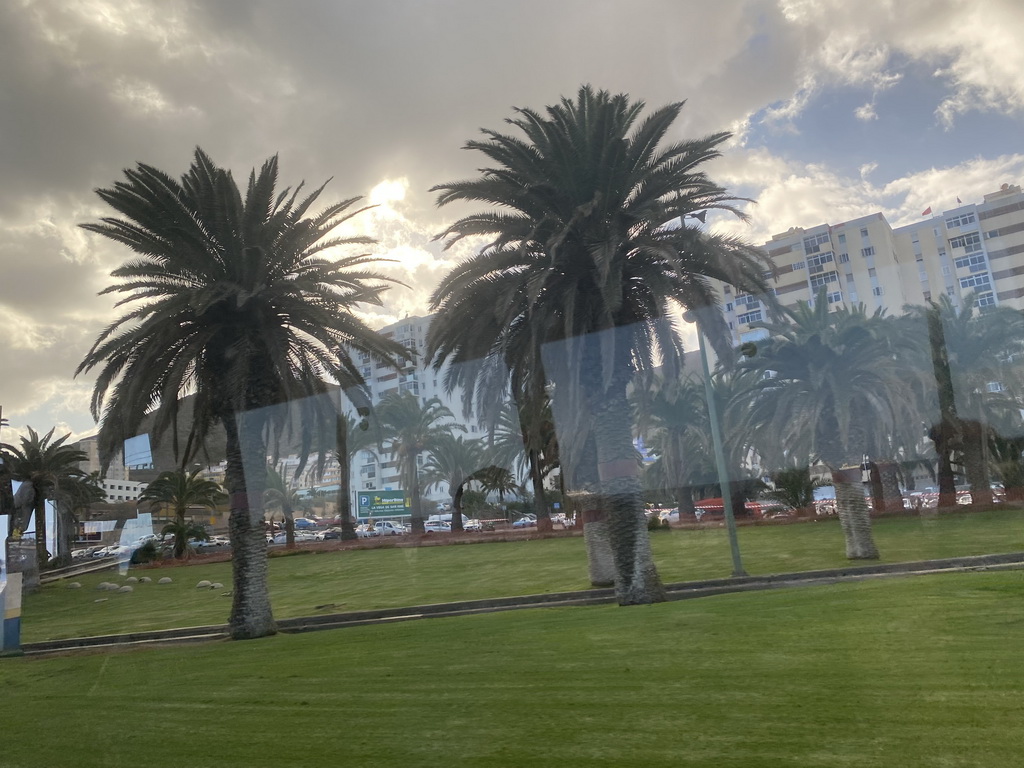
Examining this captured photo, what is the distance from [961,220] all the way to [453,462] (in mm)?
48081

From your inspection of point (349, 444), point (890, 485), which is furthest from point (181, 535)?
point (890, 485)

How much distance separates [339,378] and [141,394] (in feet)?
13.3

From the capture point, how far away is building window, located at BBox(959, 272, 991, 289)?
2512 inches

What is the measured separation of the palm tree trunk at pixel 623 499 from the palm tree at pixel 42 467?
3523cm

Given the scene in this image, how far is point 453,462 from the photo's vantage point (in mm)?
52219

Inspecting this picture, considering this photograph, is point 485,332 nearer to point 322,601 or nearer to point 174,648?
point 174,648

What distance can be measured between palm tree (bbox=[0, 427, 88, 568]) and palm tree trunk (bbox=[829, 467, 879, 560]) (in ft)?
124

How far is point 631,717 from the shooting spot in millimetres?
6051

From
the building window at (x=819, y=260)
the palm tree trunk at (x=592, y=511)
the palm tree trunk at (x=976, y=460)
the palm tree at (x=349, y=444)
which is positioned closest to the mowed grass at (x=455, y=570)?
the palm tree trunk at (x=592, y=511)

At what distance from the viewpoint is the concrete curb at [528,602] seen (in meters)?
18.7

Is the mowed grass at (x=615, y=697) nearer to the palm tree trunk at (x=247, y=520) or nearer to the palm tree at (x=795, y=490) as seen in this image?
the palm tree trunk at (x=247, y=520)

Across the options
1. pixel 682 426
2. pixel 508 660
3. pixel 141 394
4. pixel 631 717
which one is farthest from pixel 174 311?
pixel 682 426

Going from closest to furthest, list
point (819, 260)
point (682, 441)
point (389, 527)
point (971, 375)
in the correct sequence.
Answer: point (971, 375) < point (682, 441) < point (389, 527) < point (819, 260)

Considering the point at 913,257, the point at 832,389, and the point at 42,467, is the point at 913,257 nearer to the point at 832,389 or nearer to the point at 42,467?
the point at 832,389
